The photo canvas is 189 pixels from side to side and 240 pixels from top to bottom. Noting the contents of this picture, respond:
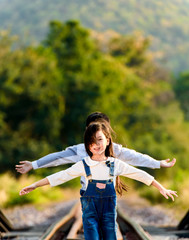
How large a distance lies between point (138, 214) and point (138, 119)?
31497mm

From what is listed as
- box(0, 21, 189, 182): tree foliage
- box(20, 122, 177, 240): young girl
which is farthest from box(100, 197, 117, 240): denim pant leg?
box(0, 21, 189, 182): tree foliage

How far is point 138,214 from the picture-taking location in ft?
37.0

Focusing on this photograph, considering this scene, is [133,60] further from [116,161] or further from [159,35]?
[159,35]

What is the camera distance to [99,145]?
355 cm

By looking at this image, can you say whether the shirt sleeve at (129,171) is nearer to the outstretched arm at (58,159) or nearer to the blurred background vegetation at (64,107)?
the outstretched arm at (58,159)

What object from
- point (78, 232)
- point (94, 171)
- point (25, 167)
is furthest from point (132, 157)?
point (78, 232)

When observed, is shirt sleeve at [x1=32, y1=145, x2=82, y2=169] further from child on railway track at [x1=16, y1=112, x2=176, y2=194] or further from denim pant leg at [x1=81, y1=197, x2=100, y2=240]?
denim pant leg at [x1=81, y1=197, x2=100, y2=240]

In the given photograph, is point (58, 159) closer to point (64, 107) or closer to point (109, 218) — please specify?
point (109, 218)

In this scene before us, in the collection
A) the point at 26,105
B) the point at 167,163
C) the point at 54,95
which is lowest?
the point at 167,163

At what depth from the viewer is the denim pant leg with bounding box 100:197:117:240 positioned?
11.7 ft

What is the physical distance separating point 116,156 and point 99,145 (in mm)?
521

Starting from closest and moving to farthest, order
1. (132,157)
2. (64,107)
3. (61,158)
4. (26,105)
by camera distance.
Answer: (132,157), (61,158), (26,105), (64,107)

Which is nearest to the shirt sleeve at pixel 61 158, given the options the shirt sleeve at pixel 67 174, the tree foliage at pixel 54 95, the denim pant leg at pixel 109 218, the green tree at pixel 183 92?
the shirt sleeve at pixel 67 174

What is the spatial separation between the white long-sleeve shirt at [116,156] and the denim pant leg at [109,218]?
524 millimetres
